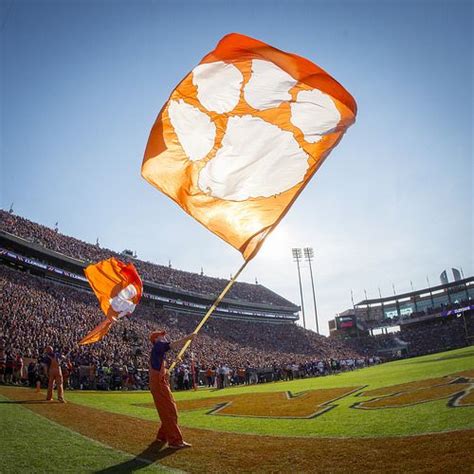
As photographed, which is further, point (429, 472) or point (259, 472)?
point (259, 472)

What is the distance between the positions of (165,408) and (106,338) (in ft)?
80.4

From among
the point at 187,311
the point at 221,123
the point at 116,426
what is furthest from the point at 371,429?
the point at 187,311

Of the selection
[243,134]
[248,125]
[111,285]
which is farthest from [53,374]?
[248,125]

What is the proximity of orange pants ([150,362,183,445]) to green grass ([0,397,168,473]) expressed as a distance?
695 millimetres

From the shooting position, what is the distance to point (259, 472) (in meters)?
3.92

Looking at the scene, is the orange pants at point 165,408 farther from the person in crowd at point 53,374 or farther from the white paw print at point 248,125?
the person in crowd at point 53,374

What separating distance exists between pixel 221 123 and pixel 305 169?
5.86 ft

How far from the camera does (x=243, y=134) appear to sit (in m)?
6.42

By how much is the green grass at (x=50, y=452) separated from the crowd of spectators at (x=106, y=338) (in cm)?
1211

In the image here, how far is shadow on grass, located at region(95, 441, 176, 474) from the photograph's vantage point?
4.15 meters

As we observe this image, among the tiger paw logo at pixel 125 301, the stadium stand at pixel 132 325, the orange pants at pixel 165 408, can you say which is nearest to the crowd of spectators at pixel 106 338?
the stadium stand at pixel 132 325

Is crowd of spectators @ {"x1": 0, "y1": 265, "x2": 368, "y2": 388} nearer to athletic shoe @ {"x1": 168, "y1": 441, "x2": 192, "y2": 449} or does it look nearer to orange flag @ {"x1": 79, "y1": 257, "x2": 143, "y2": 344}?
orange flag @ {"x1": 79, "y1": 257, "x2": 143, "y2": 344}

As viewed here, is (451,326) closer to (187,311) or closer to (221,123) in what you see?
(187,311)

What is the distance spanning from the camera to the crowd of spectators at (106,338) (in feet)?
66.9
